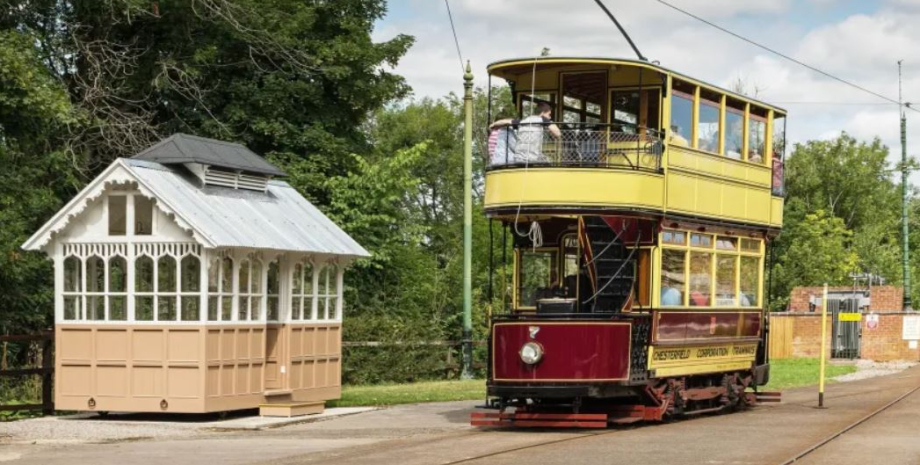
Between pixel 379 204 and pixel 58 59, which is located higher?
pixel 58 59

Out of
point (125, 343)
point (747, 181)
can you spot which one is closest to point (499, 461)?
point (125, 343)

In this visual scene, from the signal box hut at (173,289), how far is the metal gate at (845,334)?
26498 mm

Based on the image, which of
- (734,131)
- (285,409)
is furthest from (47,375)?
(734,131)

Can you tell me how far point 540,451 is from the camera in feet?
55.2

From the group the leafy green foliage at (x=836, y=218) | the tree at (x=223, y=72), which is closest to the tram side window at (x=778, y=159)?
the tree at (x=223, y=72)

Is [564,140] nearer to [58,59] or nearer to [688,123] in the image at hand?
[688,123]

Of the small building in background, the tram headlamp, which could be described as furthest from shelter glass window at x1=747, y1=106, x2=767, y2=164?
the small building in background

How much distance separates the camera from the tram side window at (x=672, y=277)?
21109mm

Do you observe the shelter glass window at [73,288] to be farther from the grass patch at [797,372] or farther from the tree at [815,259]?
the tree at [815,259]

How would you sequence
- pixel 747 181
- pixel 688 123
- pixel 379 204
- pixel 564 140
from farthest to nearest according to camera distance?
1. pixel 379 204
2. pixel 747 181
3. pixel 688 123
4. pixel 564 140

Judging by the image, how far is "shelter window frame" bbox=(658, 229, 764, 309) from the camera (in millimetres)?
21375

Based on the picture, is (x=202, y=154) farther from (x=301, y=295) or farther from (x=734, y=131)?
(x=734, y=131)

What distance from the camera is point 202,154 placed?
22.7 metres

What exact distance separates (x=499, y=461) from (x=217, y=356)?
271 inches
